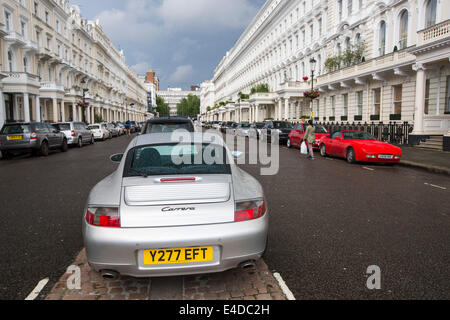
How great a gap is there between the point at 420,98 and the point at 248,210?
18216mm

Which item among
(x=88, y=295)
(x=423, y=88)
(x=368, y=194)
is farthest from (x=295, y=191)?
(x=423, y=88)

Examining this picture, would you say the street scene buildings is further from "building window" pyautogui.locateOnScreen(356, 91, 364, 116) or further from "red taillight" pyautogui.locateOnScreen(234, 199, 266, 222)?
"red taillight" pyautogui.locateOnScreen(234, 199, 266, 222)

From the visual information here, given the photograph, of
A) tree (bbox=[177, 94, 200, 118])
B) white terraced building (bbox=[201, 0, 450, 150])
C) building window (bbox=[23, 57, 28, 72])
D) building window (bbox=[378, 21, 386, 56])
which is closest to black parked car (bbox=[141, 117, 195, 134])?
white terraced building (bbox=[201, 0, 450, 150])

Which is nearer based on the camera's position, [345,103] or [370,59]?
[370,59]

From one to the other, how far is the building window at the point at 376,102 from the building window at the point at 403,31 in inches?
133

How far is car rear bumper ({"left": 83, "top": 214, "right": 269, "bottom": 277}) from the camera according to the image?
2664mm

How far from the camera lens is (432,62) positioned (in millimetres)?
17062

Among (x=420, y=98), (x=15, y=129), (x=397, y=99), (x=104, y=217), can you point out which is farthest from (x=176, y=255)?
(x=397, y=99)

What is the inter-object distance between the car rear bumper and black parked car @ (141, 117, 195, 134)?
6708mm

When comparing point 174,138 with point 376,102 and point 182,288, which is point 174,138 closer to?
point 182,288

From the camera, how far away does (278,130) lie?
23969mm

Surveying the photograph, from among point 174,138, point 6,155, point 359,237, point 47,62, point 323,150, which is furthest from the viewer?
point 47,62

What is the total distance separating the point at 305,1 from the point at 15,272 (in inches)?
1700
